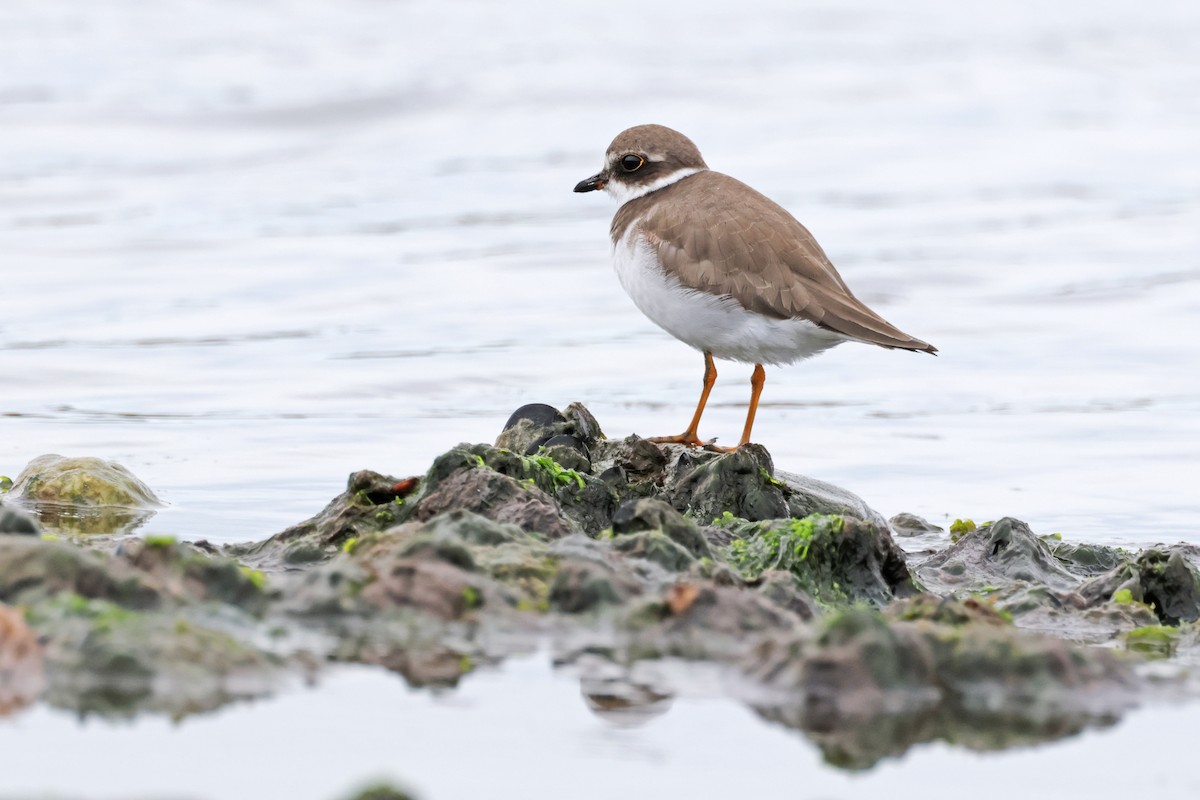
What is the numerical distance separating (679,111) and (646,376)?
11242mm

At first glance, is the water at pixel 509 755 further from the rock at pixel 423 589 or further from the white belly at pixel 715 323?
the white belly at pixel 715 323

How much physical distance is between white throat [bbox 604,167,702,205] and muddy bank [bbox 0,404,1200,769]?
296 centimetres

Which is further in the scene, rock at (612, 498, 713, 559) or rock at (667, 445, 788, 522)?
rock at (667, 445, 788, 522)

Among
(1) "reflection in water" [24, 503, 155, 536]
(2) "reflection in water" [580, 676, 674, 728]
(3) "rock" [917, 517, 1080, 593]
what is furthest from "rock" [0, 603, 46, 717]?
(3) "rock" [917, 517, 1080, 593]

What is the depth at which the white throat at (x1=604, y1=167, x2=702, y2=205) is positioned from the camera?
8.84 m

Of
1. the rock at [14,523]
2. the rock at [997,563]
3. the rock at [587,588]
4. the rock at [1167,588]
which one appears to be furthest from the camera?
the rock at [997,563]

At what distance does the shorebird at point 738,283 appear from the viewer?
7.57 metres

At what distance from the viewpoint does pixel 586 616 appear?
4.68 m

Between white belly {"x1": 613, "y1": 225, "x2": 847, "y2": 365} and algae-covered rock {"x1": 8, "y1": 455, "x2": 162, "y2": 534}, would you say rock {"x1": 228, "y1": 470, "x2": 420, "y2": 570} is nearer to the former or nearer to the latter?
algae-covered rock {"x1": 8, "y1": 455, "x2": 162, "y2": 534}

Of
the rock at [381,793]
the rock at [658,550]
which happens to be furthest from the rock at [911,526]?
the rock at [381,793]

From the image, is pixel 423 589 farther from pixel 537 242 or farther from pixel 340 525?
pixel 537 242

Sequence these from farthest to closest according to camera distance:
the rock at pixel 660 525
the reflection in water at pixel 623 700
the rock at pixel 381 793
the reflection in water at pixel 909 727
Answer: the rock at pixel 660 525
the reflection in water at pixel 623 700
the reflection in water at pixel 909 727
the rock at pixel 381 793

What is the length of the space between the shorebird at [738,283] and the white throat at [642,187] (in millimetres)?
422

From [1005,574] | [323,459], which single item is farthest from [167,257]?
[1005,574]
